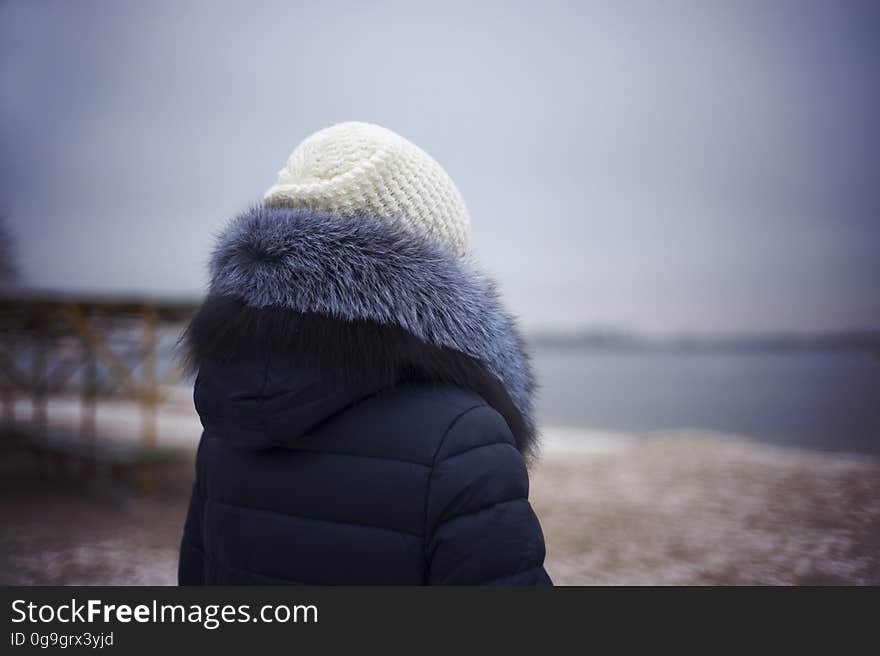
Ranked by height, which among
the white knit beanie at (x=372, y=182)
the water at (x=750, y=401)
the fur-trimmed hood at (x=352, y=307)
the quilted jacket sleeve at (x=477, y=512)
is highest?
the white knit beanie at (x=372, y=182)

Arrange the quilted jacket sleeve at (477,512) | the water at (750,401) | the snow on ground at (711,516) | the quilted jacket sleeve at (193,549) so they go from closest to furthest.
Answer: the quilted jacket sleeve at (477,512) < the quilted jacket sleeve at (193,549) < the snow on ground at (711,516) < the water at (750,401)

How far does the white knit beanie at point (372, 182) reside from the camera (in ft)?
3.00

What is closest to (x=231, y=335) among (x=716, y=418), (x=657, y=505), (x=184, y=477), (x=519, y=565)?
(x=519, y=565)

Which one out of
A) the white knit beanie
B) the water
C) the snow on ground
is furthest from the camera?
the water

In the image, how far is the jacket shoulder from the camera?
785mm

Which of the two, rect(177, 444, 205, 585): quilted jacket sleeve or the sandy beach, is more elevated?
rect(177, 444, 205, 585): quilted jacket sleeve

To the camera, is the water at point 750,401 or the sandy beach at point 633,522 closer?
the sandy beach at point 633,522

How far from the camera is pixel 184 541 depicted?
3.84 ft

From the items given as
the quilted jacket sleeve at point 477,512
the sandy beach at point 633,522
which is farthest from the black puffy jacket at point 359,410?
the sandy beach at point 633,522

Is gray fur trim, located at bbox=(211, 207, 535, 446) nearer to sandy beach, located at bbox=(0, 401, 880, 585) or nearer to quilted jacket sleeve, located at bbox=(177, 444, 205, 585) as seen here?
quilted jacket sleeve, located at bbox=(177, 444, 205, 585)

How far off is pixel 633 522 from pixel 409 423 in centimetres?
623

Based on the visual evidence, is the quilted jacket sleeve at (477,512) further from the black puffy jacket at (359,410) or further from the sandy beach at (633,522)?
the sandy beach at (633,522)

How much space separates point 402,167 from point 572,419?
22830 millimetres

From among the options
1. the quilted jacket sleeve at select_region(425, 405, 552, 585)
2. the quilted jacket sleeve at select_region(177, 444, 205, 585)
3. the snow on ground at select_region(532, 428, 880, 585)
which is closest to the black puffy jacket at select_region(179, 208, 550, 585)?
the quilted jacket sleeve at select_region(425, 405, 552, 585)
